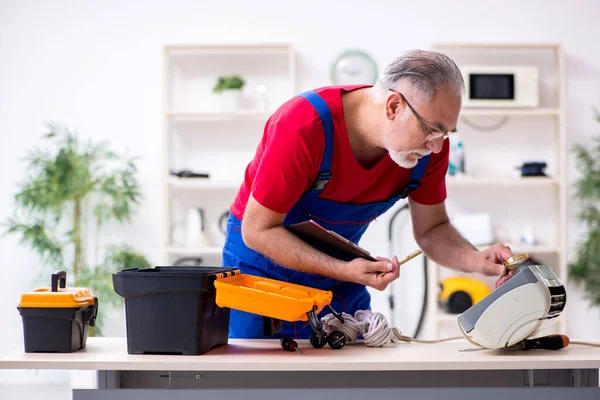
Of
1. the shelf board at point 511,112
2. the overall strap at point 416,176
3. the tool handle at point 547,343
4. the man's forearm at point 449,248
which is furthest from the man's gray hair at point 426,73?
the shelf board at point 511,112

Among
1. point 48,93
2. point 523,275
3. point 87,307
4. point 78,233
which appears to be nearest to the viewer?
point 523,275

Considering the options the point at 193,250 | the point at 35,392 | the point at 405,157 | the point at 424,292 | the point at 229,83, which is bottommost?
the point at 35,392

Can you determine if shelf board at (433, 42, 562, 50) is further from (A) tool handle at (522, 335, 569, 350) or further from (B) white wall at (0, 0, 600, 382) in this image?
(A) tool handle at (522, 335, 569, 350)

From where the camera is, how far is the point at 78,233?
4309mm

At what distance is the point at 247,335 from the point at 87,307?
0.45 meters

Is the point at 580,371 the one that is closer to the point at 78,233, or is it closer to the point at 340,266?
the point at 340,266

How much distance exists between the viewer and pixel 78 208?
429 centimetres

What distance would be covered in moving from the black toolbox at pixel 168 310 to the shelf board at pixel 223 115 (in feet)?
8.47

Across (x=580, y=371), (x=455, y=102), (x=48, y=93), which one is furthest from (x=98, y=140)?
(x=580, y=371)

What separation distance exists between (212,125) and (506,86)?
1.80m

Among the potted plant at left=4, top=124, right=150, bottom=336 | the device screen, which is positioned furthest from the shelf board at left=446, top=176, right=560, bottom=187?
the potted plant at left=4, top=124, right=150, bottom=336

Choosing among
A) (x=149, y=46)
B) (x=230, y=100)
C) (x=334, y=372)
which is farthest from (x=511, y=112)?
(x=334, y=372)

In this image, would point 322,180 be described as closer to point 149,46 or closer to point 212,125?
point 212,125

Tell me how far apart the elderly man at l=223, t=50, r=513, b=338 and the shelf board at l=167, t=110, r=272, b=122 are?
6.95 ft
